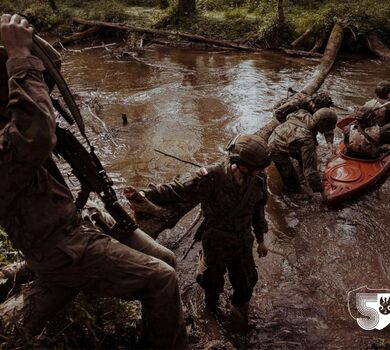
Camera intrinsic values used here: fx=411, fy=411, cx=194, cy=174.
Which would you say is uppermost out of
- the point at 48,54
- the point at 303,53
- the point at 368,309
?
the point at 48,54

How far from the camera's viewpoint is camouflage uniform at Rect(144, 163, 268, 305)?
12.1ft

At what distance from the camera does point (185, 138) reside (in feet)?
28.8

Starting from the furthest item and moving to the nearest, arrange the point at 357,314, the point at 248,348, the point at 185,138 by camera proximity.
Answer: the point at 185,138, the point at 357,314, the point at 248,348

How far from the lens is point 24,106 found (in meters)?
2.20

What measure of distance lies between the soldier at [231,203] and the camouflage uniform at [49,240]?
1005 millimetres

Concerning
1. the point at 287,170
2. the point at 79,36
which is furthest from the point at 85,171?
the point at 79,36

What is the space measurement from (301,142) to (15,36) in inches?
186

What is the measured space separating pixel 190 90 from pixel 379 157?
6.24m

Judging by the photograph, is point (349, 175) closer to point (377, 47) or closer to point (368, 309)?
point (368, 309)

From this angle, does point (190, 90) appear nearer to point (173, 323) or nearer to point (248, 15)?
point (248, 15)

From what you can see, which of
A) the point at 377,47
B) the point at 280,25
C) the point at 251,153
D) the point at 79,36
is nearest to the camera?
the point at 251,153

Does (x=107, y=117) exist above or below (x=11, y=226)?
below

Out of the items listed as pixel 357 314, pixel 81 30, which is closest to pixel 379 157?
pixel 357 314

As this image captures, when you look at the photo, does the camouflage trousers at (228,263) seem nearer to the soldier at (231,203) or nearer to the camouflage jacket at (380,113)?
the soldier at (231,203)
